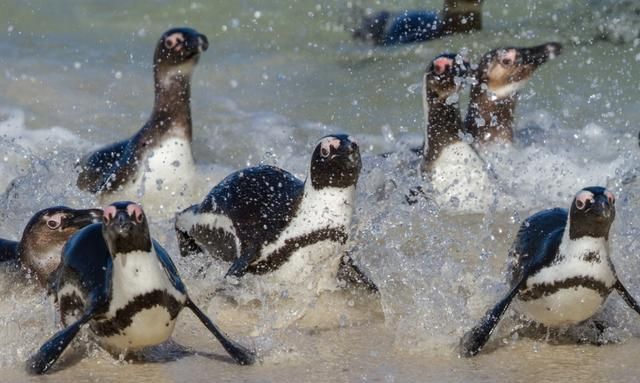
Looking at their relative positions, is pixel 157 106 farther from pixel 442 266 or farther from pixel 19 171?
pixel 442 266

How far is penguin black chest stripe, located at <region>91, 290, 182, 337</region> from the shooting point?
441 cm

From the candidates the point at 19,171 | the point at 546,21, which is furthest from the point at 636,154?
the point at 546,21

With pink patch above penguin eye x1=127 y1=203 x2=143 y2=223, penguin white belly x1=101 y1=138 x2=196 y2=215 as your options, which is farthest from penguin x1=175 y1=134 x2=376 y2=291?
penguin white belly x1=101 y1=138 x2=196 y2=215

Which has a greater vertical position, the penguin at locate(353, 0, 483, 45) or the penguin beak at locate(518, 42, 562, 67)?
the penguin at locate(353, 0, 483, 45)

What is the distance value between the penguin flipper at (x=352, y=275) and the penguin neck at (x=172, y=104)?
214 cm

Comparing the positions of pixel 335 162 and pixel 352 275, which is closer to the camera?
pixel 335 162

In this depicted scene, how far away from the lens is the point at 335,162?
17.2ft

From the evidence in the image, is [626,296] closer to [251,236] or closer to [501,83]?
[251,236]

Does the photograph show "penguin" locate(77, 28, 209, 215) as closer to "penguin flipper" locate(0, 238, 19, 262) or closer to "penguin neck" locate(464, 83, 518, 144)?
"penguin flipper" locate(0, 238, 19, 262)

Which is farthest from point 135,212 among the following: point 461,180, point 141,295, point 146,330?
point 461,180

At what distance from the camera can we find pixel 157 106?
744cm

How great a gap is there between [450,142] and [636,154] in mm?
1395

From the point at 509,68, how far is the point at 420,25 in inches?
145

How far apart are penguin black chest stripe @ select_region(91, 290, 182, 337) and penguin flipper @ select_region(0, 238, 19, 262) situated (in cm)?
133
